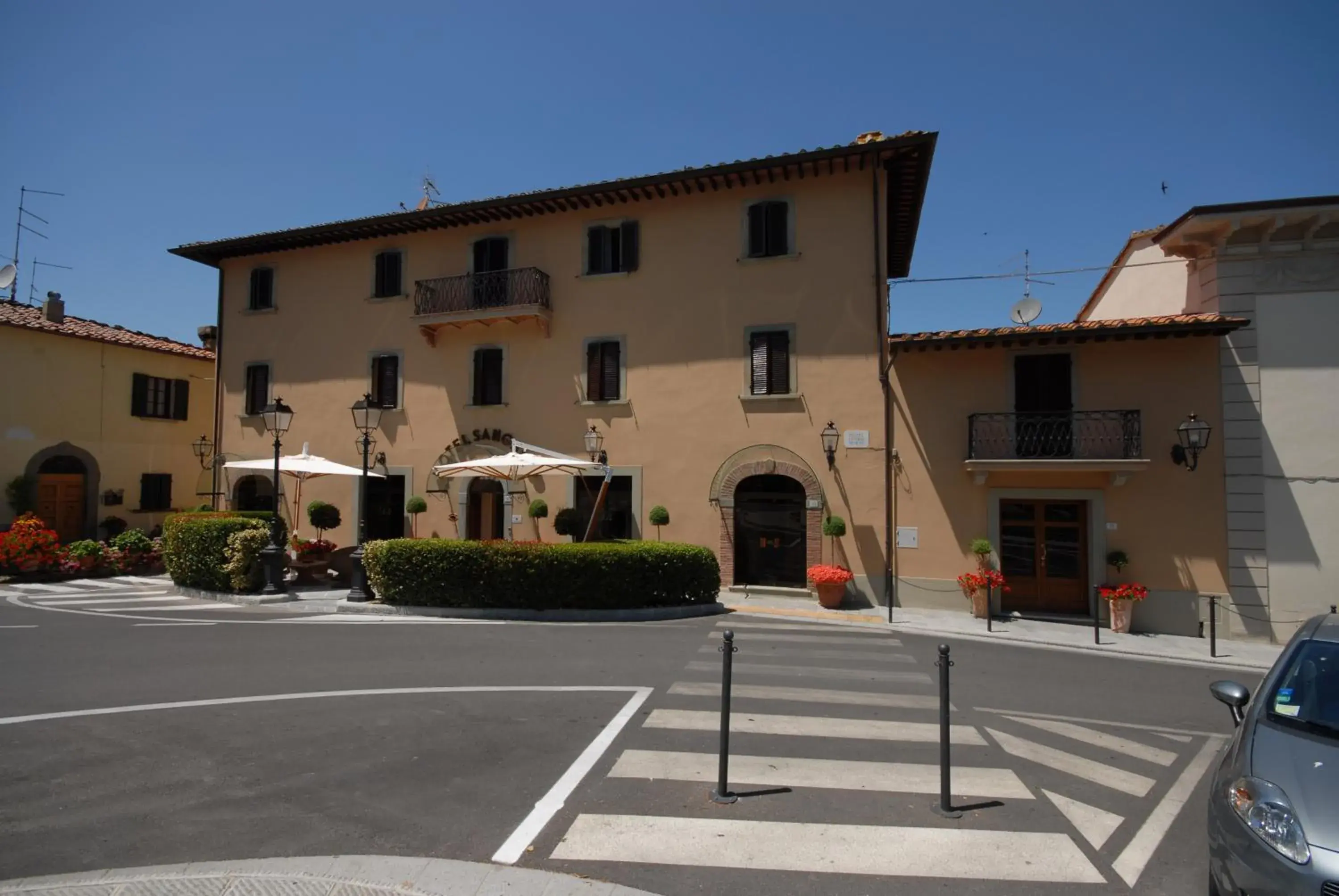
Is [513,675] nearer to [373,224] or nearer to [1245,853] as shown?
[1245,853]

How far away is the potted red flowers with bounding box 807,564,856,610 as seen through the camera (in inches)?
564

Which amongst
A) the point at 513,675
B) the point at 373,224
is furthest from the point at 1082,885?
the point at 373,224

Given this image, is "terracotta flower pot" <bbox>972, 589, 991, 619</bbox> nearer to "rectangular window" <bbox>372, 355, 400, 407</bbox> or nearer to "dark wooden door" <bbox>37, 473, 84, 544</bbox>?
"rectangular window" <bbox>372, 355, 400, 407</bbox>

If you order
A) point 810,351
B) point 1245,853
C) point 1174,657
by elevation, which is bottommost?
point 1174,657

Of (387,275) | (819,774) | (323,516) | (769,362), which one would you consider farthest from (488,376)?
(819,774)

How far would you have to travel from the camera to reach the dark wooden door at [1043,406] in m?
14.0

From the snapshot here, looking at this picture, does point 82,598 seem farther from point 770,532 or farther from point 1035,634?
point 1035,634

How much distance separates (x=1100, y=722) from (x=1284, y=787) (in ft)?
13.8

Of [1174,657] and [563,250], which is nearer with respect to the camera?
[1174,657]

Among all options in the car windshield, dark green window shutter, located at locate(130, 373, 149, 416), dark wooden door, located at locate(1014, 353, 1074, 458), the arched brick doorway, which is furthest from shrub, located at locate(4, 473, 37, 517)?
the car windshield

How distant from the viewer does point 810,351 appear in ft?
52.1

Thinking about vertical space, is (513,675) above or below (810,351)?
below

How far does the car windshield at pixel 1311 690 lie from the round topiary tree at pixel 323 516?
1845cm

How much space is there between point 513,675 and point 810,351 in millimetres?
10324
